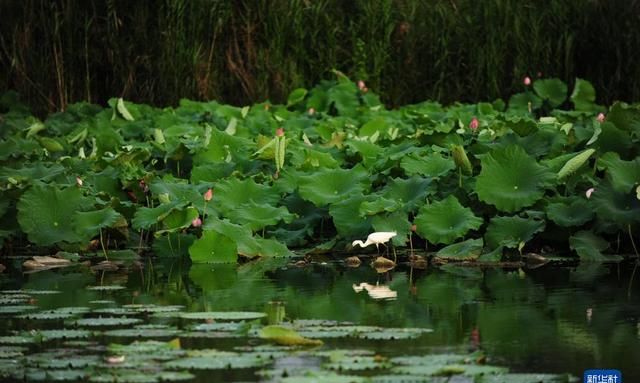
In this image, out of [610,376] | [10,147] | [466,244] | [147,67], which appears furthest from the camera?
[147,67]

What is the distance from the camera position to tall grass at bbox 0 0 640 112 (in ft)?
37.9

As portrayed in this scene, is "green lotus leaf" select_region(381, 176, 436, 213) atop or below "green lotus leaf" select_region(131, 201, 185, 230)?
atop

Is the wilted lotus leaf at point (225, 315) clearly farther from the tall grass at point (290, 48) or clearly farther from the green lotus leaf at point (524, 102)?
the tall grass at point (290, 48)

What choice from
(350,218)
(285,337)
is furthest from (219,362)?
(350,218)

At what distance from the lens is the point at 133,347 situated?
350cm

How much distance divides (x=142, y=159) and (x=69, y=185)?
1.04 m

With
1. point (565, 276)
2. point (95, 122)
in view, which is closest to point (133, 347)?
point (565, 276)

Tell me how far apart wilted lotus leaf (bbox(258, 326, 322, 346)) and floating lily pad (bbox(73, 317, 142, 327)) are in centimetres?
57

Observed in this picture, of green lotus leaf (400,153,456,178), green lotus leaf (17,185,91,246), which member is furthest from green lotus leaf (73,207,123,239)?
green lotus leaf (400,153,456,178)

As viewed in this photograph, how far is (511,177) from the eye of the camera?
19.4ft

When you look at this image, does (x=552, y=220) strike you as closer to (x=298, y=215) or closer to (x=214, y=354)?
(x=298, y=215)

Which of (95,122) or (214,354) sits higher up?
(95,122)

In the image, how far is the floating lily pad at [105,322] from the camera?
3.98m

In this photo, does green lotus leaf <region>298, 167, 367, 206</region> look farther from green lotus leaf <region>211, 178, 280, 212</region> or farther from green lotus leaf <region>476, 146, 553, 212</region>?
green lotus leaf <region>476, 146, 553, 212</region>
